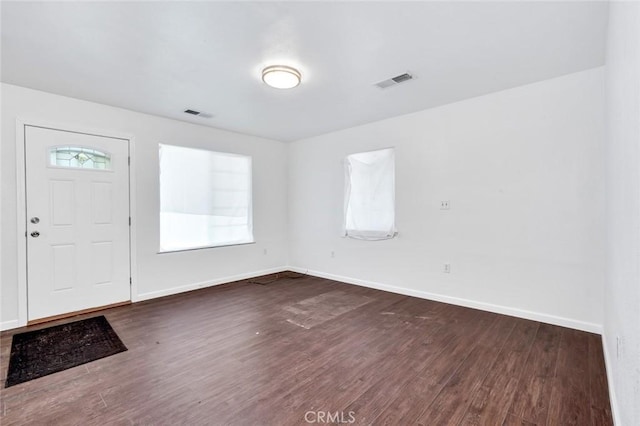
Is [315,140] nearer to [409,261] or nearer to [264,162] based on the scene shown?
[264,162]

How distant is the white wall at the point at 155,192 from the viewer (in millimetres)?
3141

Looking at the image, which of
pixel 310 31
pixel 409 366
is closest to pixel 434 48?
pixel 310 31

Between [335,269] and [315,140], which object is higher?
[315,140]

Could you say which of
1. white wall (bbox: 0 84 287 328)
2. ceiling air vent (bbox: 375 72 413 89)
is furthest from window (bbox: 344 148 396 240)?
white wall (bbox: 0 84 287 328)

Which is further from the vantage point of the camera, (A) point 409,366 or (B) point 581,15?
(A) point 409,366

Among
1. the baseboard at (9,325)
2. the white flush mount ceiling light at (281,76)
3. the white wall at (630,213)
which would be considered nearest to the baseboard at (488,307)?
the white wall at (630,213)

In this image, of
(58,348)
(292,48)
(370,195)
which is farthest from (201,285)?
(292,48)

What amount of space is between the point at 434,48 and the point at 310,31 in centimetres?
107

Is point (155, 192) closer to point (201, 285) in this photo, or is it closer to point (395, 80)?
point (201, 285)

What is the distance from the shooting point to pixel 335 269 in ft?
17.0

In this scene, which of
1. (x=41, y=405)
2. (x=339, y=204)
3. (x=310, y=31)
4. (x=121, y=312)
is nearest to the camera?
(x=41, y=405)

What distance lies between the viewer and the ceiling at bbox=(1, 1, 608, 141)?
201 cm

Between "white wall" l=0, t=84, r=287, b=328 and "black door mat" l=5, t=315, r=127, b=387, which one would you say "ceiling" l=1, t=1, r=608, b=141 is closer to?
"white wall" l=0, t=84, r=287, b=328

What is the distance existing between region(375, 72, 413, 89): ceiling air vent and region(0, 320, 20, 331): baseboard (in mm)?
4647
